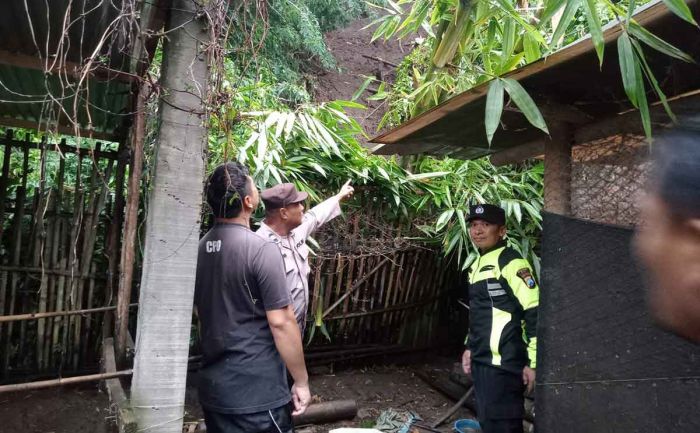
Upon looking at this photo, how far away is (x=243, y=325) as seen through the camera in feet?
7.00

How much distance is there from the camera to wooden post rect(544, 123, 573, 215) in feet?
7.79

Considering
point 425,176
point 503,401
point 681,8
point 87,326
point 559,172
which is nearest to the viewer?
point 681,8

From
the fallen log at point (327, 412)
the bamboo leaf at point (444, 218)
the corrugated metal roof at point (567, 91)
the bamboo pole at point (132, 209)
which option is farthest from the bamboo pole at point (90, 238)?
the bamboo leaf at point (444, 218)

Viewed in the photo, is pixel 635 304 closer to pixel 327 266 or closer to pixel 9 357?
pixel 327 266

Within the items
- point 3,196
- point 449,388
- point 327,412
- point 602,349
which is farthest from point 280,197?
point 449,388

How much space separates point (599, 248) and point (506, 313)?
938mm

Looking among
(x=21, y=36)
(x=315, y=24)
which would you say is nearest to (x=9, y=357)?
(x=21, y=36)

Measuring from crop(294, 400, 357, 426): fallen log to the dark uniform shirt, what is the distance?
1.68 metres

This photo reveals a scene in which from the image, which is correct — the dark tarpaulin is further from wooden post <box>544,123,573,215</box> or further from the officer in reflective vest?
the officer in reflective vest

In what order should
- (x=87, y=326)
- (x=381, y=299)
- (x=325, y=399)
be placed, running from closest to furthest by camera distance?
(x=87, y=326) → (x=325, y=399) → (x=381, y=299)

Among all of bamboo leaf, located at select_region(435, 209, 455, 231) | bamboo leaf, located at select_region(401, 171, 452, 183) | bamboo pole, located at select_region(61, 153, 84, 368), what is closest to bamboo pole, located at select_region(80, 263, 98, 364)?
bamboo pole, located at select_region(61, 153, 84, 368)

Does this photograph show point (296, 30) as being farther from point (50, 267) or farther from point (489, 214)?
point (489, 214)

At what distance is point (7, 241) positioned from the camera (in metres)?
4.06

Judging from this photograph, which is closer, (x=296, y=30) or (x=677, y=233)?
(x=677, y=233)
